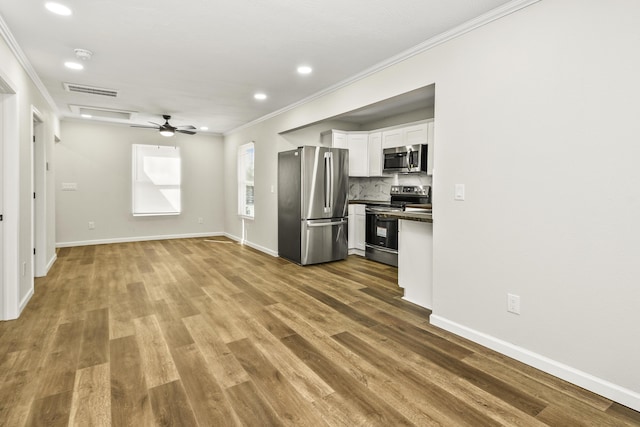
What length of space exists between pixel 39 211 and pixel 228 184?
3961 mm

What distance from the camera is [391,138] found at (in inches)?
227

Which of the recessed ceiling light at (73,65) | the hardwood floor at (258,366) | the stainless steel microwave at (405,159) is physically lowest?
the hardwood floor at (258,366)

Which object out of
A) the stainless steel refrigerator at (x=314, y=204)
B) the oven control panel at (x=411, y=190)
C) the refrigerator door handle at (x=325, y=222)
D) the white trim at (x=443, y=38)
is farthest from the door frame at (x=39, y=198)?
the oven control panel at (x=411, y=190)

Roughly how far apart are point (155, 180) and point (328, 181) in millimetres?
4425

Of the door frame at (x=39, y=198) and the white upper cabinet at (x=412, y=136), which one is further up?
the white upper cabinet at (x=412, y=136)

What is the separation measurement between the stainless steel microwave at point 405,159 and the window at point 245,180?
2.79 metres

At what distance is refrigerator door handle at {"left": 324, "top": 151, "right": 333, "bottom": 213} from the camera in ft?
17.0

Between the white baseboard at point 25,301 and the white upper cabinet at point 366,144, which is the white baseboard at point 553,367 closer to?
the white upper cabinet at point 366,144

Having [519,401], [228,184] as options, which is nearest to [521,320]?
[519,401]

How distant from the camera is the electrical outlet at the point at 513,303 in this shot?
2390 millimetres

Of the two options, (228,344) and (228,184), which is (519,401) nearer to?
(228,344)

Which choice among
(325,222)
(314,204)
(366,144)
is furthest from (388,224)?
(366,144)

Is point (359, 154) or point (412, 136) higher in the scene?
point (412, 136)

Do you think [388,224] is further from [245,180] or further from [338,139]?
[245,180]
